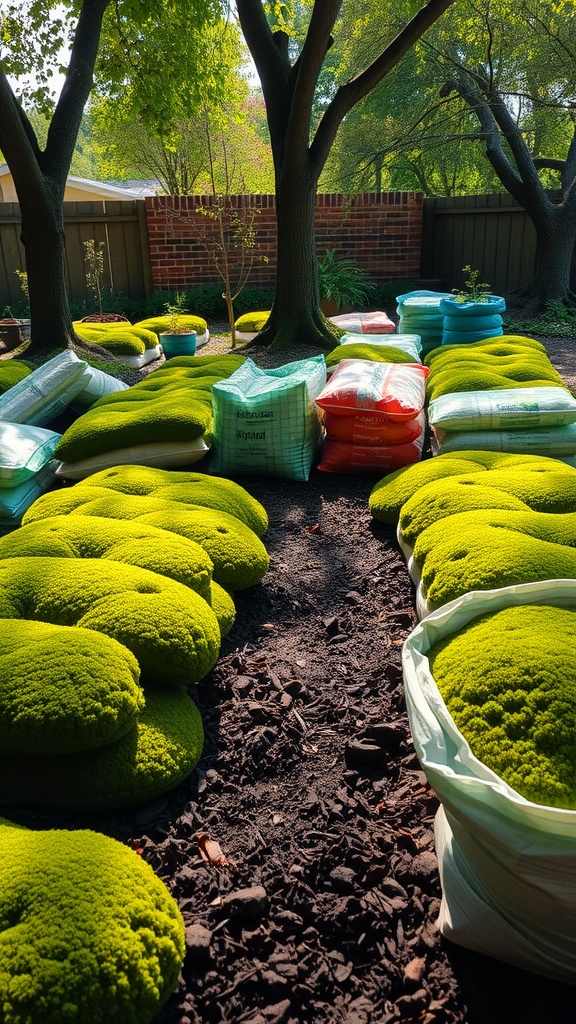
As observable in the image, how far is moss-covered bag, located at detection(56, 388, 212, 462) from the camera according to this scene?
13.4 feet

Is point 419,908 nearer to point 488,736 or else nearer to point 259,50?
point 488,736

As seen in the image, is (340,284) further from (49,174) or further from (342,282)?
(49,174)

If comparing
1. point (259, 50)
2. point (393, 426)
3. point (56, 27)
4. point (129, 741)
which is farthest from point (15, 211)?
point (129, 741)

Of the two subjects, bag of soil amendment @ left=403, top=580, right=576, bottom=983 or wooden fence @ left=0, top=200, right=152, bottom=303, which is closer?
bag of soil amendment @ left=403, top=580, right=576, bottom=983

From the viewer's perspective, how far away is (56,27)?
30.7ft

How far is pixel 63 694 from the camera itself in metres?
1.76

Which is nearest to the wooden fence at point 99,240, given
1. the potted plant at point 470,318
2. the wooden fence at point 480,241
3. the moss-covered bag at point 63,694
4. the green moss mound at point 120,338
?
the green moss mound at point 120,338

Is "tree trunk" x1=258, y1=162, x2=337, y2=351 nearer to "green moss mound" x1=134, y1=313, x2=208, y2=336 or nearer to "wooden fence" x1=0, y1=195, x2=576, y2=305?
"green moss mound" x1=134, y1=313, x2=208, y2=336

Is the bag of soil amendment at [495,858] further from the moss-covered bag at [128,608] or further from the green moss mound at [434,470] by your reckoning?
the green moss mound at [434,470]

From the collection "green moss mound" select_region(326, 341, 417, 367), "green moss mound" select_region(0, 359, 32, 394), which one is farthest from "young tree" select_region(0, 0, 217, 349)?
"green moss mound" select_region(326, 341, 417, 367)

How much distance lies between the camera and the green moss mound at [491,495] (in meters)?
2.95

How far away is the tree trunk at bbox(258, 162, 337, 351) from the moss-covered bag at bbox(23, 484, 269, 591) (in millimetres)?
3992

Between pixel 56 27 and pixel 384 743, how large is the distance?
1002cm

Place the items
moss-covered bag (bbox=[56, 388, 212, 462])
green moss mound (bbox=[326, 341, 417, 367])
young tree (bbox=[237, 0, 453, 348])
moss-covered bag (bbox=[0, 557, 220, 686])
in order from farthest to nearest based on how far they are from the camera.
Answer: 1. young tree (bbox=[237, 0, 453, 348])
2. green moss mound (bbox=[326, 341, 417, 367])
3. moss-covered bag (bbox=[56, 388, 212, 462])
4. moss-covered bag (bbox=[0, 557, 220, 686])
